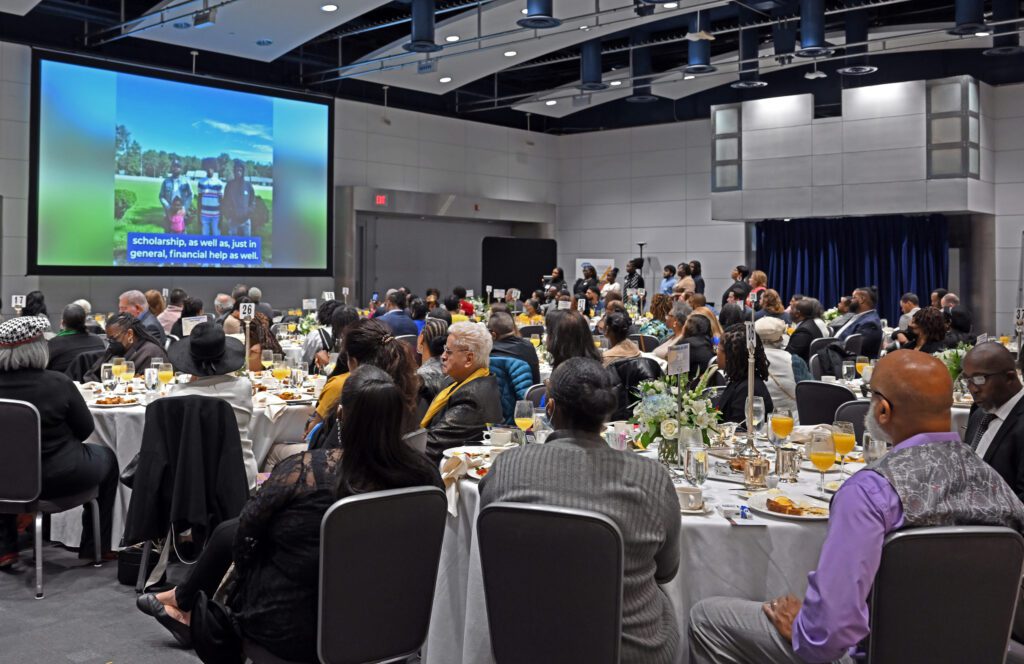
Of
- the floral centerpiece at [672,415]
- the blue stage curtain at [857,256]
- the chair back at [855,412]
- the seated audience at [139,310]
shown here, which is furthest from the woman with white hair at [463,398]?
the blue stage curtain at [857,256]

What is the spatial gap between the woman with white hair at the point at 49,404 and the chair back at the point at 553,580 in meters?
2.92

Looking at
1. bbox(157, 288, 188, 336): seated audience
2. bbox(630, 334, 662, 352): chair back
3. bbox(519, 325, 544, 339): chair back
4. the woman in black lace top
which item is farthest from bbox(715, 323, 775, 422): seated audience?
bbox(157, 288, 188, 336): seated audience

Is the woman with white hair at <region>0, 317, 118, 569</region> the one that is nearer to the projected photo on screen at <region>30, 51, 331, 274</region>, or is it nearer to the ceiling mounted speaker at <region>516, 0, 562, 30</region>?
the ceiling mounted speaker at <region>516, 0, 562, 30</region>

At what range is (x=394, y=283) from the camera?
59.8 ft

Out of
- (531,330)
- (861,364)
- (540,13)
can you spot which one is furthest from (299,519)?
(540,13)

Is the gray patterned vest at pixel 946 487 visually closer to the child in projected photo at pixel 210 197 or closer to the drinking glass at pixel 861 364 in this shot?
the drinking glass at pixel 861 364

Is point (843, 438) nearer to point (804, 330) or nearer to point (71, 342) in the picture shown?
point (804, 330)

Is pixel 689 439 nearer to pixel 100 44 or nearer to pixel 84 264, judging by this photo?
pixel 84 264

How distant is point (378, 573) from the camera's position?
2.65m

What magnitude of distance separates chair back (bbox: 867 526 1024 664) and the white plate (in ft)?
2.00

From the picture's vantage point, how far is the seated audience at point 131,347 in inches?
243

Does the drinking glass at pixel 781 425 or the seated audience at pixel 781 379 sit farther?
the seated audience at pixel 781 379

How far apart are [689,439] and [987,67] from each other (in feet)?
48.6

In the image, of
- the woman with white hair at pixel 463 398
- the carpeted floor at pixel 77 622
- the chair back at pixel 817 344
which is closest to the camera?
the carpeted floor at pixel 77 622
